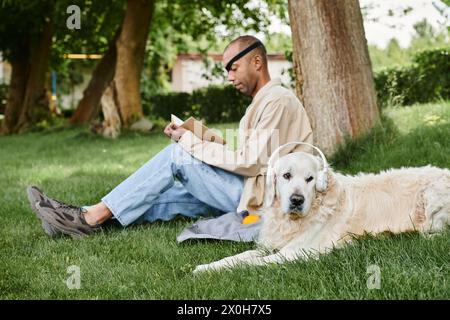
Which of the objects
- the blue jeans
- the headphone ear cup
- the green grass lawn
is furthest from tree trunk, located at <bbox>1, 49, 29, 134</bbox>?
the headphone ear cup

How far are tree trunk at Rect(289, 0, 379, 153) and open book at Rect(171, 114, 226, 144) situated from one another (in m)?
2.86

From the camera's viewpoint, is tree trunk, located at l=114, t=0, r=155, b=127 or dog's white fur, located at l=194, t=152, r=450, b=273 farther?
tree trunk, located at l=114, t=0, r=155, b=127

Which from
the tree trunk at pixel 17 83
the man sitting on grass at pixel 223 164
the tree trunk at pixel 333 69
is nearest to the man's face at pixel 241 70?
the man sitting on grass at pixel 223 164

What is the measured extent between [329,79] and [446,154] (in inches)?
68.0

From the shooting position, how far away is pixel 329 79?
8000 mm

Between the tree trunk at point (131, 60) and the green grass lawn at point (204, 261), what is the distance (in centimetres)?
955

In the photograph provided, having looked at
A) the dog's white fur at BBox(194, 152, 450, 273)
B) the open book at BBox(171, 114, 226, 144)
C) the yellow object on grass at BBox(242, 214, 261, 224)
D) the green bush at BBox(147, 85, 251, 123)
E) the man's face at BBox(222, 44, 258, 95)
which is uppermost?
the man's face at BBox(222, 44, 258, 95)

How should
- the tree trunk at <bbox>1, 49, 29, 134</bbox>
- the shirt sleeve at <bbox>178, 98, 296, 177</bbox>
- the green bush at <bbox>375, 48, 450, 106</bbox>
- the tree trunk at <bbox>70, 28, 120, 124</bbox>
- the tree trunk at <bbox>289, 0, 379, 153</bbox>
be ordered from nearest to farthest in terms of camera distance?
the shirt sleeve at <bbox>178, 98, 296, 177</bbox>
the tree trunk at <bbox>289, 0, 379, 153</bbox>
the green bush at <bbox>375, 48, 450, 106</bbox>
the tree trunk at <bbox>70, 28, 120, 124</bbox>
the tree trunk at <bbox>1, 49, 29, 134</bbox>

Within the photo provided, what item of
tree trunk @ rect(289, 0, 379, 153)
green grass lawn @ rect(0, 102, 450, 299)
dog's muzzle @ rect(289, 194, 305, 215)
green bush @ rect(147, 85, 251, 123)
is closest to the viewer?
green grass lawn @ rect(0, 102, 450, 299)

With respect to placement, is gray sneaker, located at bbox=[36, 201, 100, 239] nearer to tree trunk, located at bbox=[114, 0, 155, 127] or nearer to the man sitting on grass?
the man sitting on grass

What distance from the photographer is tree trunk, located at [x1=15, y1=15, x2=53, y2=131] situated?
24.7 meters

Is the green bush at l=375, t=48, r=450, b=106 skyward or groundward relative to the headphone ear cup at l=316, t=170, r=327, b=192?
groundward

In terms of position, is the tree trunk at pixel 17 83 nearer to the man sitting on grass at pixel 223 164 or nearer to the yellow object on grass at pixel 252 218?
the man sitting on grass at pixel 223 164
